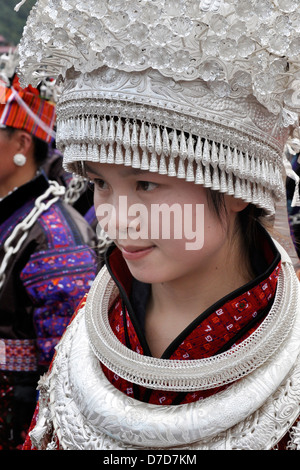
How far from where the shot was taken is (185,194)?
1.15 meters

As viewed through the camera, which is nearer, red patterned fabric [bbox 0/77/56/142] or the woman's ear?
red patterned fabric [bbox 0/77/56/142]

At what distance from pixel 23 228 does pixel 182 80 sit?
5.11ft

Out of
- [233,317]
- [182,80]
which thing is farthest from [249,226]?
[182,80]

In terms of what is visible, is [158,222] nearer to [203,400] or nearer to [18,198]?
[203,400]

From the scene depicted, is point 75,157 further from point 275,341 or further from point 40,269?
point 40,269

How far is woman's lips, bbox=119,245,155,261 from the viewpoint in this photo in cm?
118

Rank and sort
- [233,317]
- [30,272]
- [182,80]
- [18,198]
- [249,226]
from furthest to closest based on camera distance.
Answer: [18,198] → [30,272] → [249,226] → [233,317] → [182,80]

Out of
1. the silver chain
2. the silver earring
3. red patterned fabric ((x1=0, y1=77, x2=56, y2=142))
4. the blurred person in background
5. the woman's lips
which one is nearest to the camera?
the woman's lips

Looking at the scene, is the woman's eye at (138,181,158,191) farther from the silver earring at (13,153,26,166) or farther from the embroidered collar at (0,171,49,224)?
the silver earring at (13,153,26,166)

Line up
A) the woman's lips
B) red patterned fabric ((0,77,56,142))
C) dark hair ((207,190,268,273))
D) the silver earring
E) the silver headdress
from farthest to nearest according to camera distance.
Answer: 1. the silver earring
2. red patterned fabric ((0,77,56,142))
3. dark hair ((207,190,268,273))
4. the woman's lips
5. the silver headdress

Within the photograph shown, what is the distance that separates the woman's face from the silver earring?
1614 mm

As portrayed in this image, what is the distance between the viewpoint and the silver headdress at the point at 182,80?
1.05 m

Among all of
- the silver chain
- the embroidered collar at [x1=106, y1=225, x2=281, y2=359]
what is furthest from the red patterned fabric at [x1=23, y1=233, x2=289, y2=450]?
the silver chain

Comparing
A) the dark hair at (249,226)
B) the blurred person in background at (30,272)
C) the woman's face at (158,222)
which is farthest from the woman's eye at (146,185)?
the blurred person in background at (30,272)
